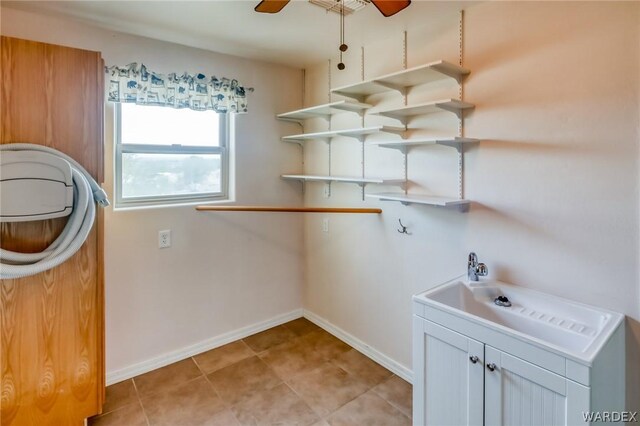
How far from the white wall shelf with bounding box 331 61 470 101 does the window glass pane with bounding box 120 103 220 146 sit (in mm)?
1071

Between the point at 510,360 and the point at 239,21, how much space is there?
2.23m

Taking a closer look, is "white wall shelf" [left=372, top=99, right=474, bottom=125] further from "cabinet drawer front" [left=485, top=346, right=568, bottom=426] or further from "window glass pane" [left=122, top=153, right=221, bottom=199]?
"window glass pane" [left=122, top=153, right=221, bottom=199]

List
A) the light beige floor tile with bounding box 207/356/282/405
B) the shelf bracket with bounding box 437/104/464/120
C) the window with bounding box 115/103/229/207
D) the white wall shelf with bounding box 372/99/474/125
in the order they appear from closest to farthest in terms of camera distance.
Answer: the white wall shelf with bounding box 372/99/474/125 → the shelf bracket with bounding box 437/104/464/120 → the light beige floor tile with bounding box 207/356/282/405 → the window with bounding box 115/103/229/207

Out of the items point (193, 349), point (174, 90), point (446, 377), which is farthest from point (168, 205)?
point (446, 377)

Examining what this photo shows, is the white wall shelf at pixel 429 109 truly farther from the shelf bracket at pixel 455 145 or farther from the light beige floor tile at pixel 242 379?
the light beige floor tile at pixel 242 379

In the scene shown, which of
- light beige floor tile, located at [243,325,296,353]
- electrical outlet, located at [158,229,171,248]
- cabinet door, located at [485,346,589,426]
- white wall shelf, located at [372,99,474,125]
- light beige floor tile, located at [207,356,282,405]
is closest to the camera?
cabinet door, located at [485,346,589,426]

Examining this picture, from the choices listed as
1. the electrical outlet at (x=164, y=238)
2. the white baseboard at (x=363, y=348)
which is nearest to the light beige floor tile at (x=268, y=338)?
the white baseboard at (x=363, y=348)

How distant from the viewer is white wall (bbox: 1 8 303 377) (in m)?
2.26

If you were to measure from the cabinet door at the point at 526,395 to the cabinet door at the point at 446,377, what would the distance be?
1.7 inches

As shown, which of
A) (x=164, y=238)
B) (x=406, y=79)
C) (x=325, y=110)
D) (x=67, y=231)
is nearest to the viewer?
(x=67, y=231)

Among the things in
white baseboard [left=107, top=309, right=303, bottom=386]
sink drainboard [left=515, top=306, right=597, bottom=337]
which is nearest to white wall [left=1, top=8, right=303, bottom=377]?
white baseboard [left=107, top=309, right=303, bottom=386]

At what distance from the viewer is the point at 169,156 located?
2541mm

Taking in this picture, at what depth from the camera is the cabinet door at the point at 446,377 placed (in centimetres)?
145

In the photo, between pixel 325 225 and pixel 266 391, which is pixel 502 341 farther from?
pixel 325 225
